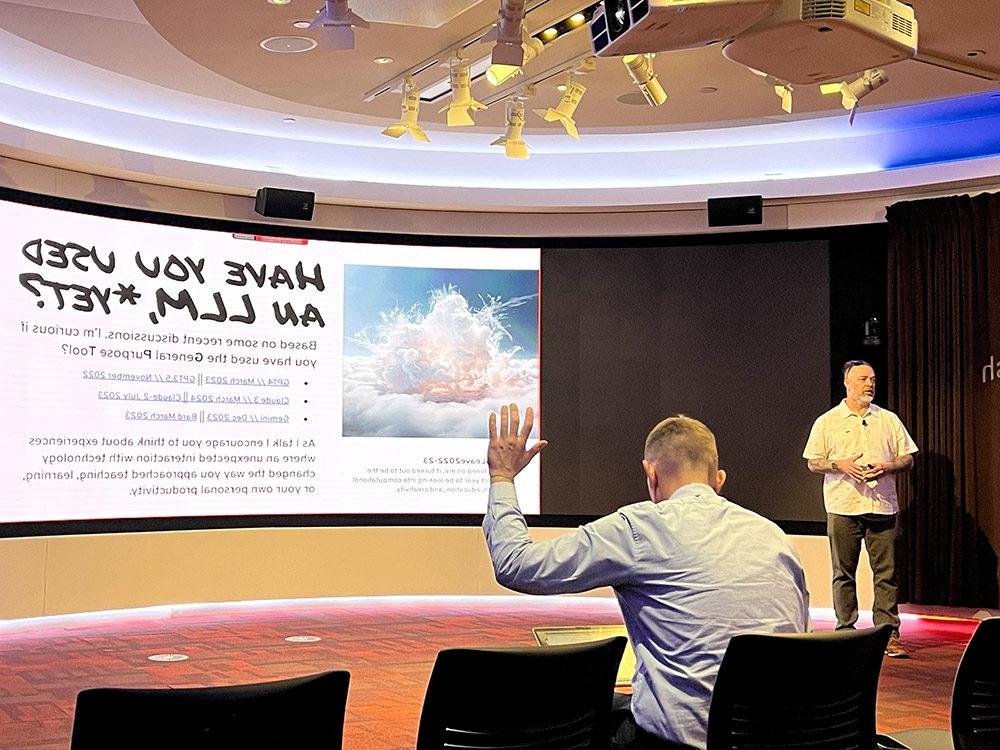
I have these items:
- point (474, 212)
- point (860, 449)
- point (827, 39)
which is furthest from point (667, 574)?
point (474, 212)

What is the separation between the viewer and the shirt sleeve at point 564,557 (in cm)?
249

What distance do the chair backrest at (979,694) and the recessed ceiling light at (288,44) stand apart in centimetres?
445

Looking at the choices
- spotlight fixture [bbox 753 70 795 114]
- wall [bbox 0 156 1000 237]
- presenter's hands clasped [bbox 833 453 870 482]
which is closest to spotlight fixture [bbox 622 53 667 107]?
spotlight fixture [bbox 753 70 795 114]

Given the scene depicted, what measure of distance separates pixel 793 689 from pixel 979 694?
1.94ft

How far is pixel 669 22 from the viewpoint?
363 centimetres

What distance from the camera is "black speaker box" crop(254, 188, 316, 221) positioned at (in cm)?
821

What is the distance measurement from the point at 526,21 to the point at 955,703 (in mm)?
4043

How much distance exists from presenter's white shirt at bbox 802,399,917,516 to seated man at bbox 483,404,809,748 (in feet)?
13.8

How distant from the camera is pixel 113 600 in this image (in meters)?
7.66

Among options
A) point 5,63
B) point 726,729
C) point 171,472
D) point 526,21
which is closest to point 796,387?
point 526,21

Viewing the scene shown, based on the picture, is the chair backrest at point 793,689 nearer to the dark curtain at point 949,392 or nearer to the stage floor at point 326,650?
the stage floor at point 326,650

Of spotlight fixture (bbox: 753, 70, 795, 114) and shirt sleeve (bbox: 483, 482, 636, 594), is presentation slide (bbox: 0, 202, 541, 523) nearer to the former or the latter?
spotlight fixture (bbox: 753, 70, 795, 114)

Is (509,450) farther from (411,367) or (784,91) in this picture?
(411,367)

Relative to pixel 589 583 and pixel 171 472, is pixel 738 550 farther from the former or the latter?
pixel 171 472
